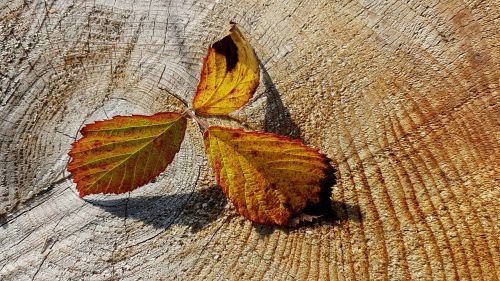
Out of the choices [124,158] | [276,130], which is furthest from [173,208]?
[276,130]

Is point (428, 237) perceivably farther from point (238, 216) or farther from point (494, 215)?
point (238, 216)

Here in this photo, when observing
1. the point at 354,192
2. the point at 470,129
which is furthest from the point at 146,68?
the point at 470,129

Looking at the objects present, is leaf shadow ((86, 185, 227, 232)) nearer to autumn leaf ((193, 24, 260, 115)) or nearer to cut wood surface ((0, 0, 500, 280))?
cut wood surface ((0, 0, 500, 280))

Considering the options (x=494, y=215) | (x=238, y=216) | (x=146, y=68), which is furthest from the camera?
(x=146, y=68)

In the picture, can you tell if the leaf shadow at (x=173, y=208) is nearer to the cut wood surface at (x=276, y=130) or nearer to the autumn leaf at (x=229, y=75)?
the cut wood surface at (x=276, y=130)

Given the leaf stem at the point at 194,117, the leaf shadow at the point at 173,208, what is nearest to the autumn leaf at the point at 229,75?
the leaf stem at the point at 194,117

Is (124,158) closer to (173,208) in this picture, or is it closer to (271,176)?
(173,208)

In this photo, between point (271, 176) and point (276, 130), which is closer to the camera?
point (271, 176)
